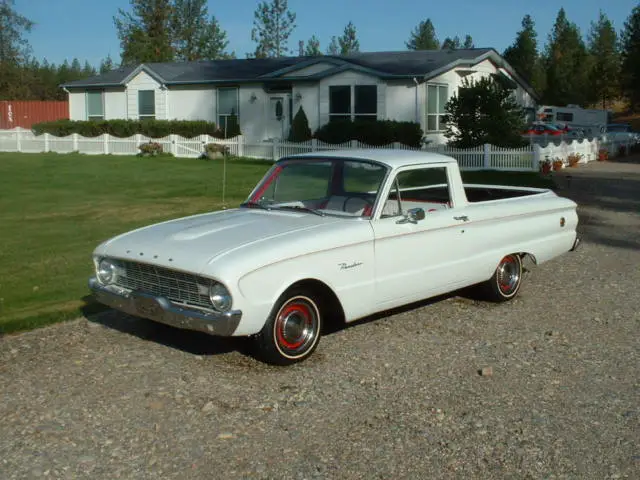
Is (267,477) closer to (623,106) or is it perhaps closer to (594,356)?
(594,356)

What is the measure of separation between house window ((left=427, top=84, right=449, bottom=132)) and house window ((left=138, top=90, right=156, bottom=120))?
1326 cm

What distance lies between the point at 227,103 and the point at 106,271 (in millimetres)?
28279

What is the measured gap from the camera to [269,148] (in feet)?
92.4

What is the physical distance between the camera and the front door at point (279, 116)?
106ft

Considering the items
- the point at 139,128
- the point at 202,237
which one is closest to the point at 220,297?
the point at 202,237

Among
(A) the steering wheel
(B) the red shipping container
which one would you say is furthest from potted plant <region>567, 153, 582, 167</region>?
(B) the red shipping container

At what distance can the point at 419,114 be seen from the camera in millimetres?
28859

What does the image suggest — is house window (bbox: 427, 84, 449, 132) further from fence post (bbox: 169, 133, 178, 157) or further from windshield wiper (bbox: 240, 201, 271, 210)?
windshield wiper (bbox: 240, 201, 271, 210)

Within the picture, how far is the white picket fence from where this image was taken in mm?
23859

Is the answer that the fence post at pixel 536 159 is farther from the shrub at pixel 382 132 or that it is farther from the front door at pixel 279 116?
Answer: the front door at pixel 279 116

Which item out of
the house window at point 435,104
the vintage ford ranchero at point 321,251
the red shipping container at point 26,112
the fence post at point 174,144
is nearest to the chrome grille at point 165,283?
the vintage ford ranchero at point 321,251

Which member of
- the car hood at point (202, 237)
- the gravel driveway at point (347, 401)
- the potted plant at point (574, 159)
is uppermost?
the potted plant at point (574, 159)

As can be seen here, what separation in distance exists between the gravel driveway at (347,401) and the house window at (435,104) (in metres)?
22.4

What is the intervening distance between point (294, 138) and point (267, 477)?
26.5m
